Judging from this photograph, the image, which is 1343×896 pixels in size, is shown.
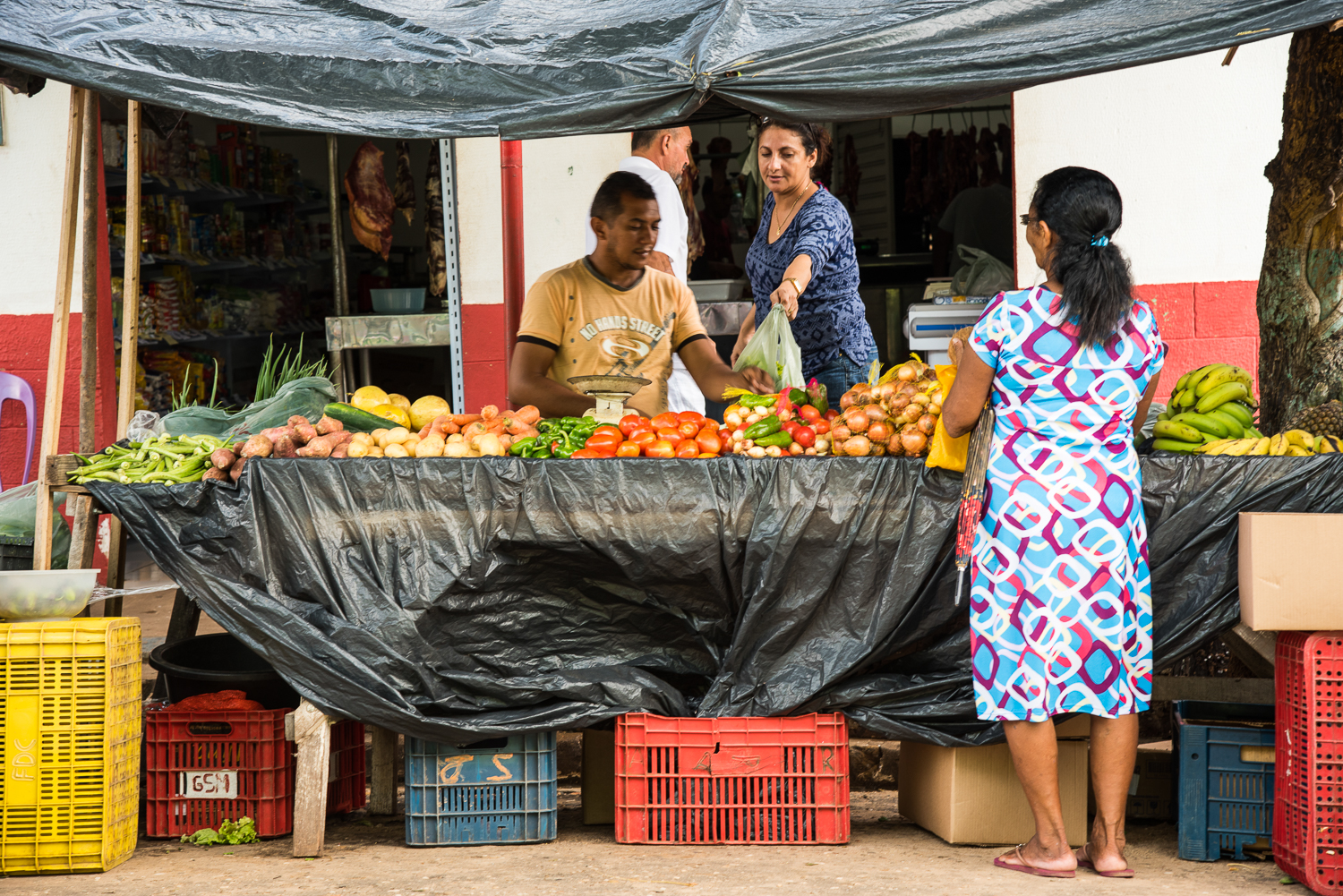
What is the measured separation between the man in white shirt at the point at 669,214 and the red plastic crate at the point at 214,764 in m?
2.17

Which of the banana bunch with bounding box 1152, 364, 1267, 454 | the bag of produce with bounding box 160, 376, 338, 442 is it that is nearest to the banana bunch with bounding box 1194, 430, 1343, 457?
the banana bunch with bounding box 1152, 364, 1267, 454

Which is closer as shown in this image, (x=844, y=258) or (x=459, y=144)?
(x=844, y=258)

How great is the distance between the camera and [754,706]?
3801 millimetres

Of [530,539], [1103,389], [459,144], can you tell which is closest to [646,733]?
[530,539]

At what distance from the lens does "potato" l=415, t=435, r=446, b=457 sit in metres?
3.91

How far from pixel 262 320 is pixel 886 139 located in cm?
522

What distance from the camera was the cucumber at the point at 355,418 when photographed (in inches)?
168

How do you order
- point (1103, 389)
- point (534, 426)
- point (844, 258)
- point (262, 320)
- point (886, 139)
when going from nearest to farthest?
point (1103, 389), point (534, 426), point (844, 258), point (262, 320), point (886, 139)

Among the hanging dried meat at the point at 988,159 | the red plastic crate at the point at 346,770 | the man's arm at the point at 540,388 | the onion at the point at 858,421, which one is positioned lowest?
the red plastic crate at the point at 346,770

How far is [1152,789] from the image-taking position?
4.13 meters

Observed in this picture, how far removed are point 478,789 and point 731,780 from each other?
2.66 feet

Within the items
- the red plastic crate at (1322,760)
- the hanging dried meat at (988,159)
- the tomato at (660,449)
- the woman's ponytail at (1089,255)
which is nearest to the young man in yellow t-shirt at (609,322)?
the tomato at (660,449)

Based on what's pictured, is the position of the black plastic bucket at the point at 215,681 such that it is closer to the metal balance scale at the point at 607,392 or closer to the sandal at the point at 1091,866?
the metal balance scale at the point at 607,392

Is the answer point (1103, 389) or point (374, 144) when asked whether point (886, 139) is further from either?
point (1103, 389)
